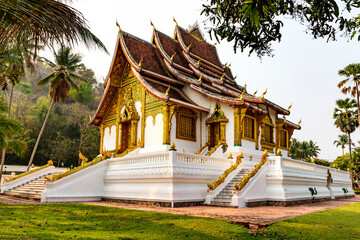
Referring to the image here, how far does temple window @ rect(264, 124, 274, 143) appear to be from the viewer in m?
16.7

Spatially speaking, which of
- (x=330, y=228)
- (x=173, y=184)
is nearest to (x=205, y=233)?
(x=330, y=228)

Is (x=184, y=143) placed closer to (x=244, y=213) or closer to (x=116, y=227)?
(x=244, y=213)

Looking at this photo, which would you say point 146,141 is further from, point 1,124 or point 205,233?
point 205,233

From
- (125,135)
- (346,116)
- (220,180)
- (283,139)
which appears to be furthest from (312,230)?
(346,116)

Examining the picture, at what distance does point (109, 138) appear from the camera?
17.6m

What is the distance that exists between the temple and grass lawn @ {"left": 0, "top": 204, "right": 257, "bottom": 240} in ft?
10.9

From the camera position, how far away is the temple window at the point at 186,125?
13.9 metres

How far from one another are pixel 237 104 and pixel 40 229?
9.67 m

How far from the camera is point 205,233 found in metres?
5.28

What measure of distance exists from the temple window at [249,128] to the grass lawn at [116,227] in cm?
792

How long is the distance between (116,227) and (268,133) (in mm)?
12785

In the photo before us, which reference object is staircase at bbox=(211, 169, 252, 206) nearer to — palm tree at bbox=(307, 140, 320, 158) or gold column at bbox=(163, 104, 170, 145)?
gold column at bbox=(163, 104, 170, 145)

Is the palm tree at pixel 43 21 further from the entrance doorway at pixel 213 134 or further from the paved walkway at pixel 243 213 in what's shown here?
the entrance doorway at pixel 213 134

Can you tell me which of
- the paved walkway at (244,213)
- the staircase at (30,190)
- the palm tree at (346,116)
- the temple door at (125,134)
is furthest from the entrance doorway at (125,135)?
the palm tree at (346,116)
